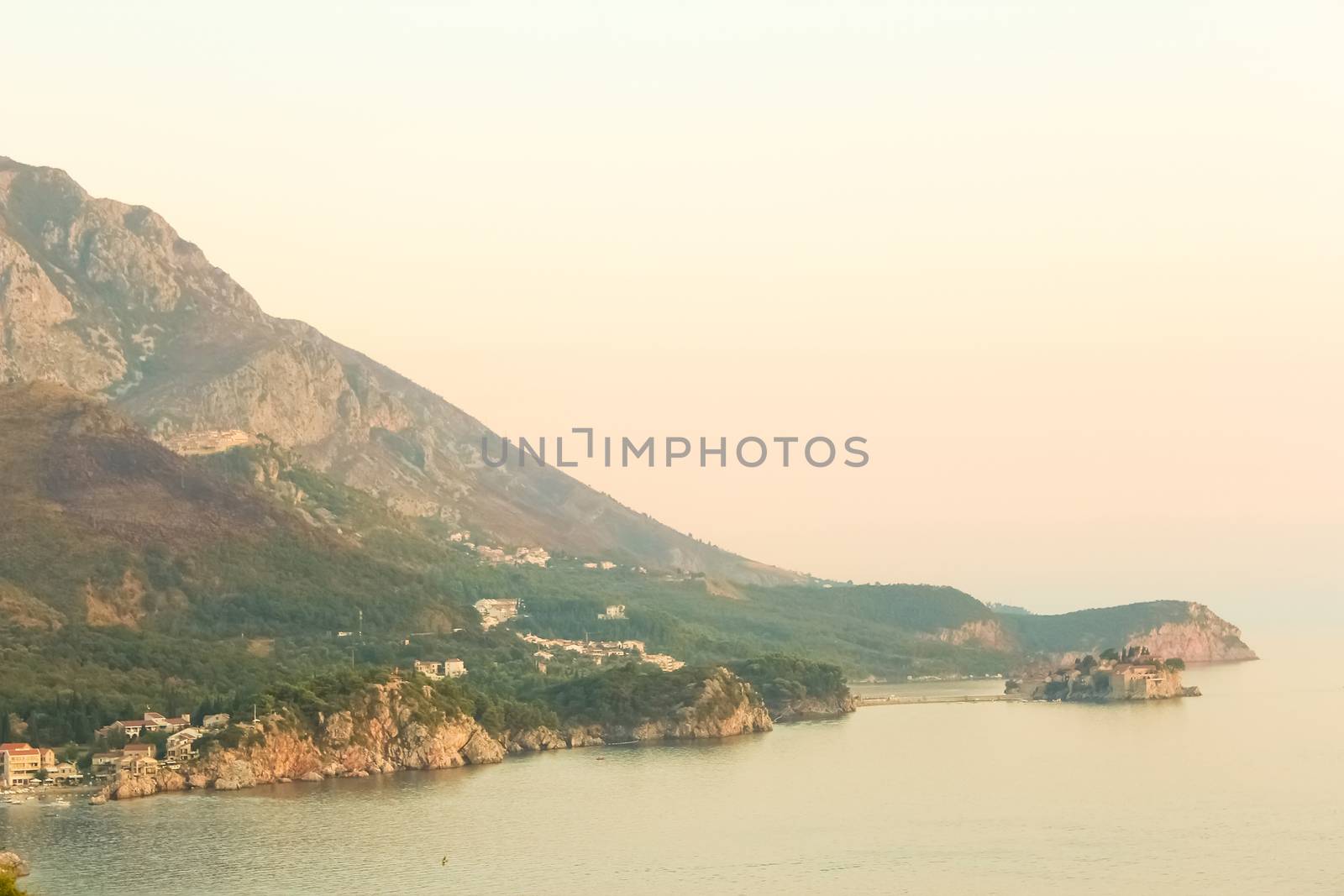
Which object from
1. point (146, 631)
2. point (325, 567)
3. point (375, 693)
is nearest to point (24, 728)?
point (375, 693)

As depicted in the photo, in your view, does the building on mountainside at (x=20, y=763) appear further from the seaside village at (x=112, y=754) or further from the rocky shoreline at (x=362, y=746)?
the rocky shoreline at (x=362, y=746)

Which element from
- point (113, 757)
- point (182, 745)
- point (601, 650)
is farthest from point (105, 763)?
point (601, 650)

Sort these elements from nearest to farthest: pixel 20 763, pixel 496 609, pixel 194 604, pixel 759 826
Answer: pixel 759 826
pixel 20 763
pixel 194 604
pixel 496 609

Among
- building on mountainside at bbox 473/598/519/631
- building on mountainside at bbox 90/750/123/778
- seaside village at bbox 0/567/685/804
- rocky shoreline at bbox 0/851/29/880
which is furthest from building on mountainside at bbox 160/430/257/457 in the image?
rocky shoreline at bbox 0/851/29/880

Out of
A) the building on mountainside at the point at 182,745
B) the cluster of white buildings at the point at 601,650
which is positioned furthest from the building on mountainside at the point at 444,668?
the building on mountainside at the point at 182,745

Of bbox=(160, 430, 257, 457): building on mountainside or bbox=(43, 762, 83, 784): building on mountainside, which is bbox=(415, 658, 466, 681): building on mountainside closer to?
bbox=(43, 762, 83, 784): building on mountainside

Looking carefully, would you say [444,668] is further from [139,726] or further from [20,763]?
[20,763]
